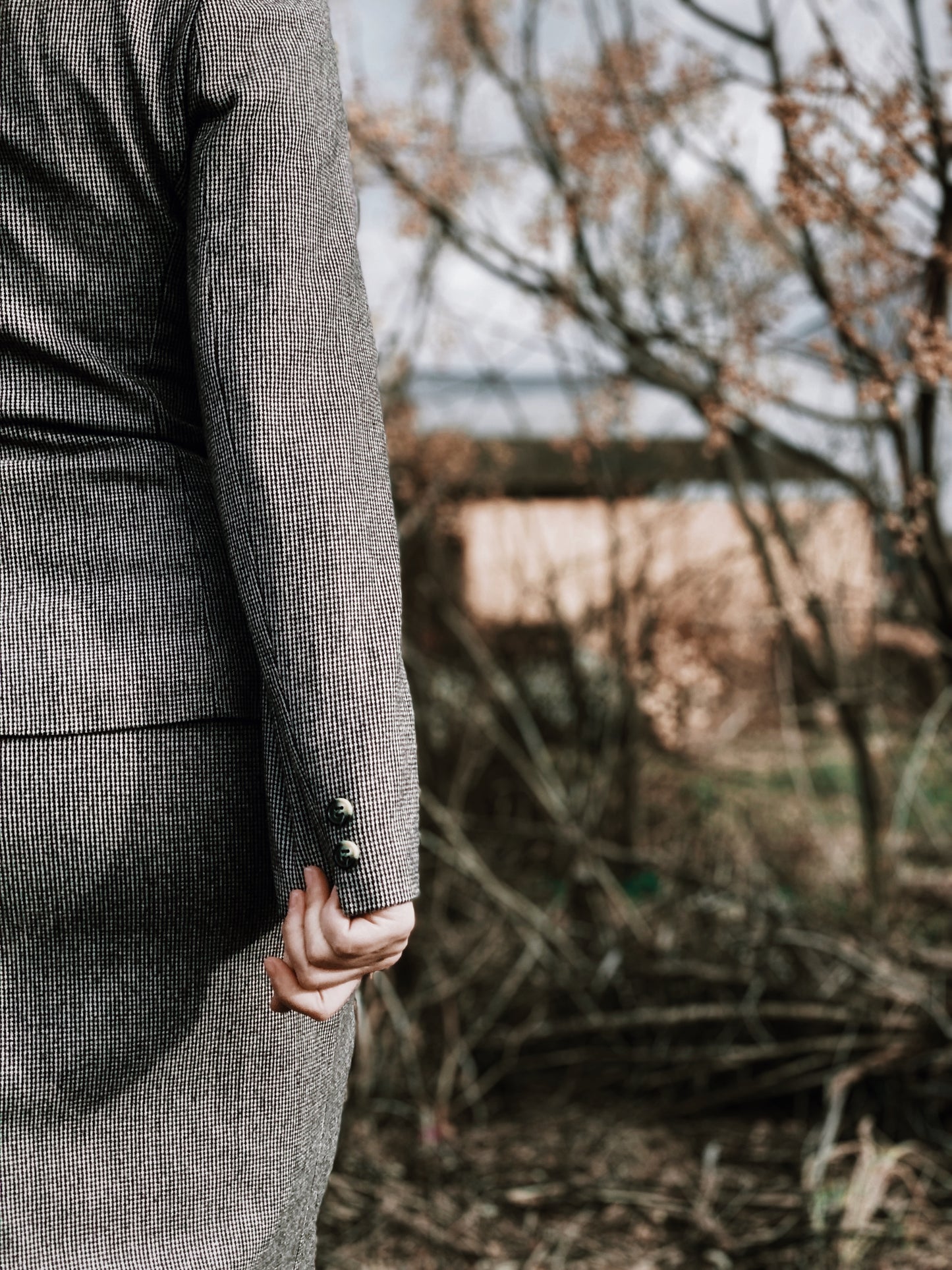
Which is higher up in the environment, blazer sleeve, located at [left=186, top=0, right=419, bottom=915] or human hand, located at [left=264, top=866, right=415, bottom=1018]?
blazer sleeve, located at [left=186, top=0, right=419, bottom=915]

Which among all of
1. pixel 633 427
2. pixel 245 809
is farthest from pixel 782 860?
pixel 245 809

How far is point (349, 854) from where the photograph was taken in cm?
101

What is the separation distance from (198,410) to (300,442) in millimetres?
190

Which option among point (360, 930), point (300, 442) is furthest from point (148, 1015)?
point (300, 442)

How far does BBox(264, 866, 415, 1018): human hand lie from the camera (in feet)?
3.32

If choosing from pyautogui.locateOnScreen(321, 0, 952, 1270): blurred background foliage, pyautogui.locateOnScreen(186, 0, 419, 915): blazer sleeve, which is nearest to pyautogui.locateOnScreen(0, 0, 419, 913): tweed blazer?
pyautogui.locateOnScreen(186, 0, 419, 915): blazer sleeve

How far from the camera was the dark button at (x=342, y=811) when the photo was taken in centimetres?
102

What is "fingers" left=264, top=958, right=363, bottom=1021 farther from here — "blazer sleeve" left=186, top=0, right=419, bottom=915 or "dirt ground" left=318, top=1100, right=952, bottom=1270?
"dirt ground" left=318, top=1100, right=952, bottom=1270

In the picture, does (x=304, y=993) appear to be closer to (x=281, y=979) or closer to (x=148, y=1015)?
(x=281, y=979)

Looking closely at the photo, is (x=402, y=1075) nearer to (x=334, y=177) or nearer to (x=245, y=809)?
(x=245, y=809)

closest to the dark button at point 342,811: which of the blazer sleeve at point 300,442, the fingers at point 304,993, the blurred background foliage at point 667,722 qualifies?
the blazer sleeve at point 300,442

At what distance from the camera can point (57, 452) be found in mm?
1161

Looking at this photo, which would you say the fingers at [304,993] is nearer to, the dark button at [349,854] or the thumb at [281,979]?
the thumb at [281,979]

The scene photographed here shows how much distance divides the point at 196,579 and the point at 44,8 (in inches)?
22.2
